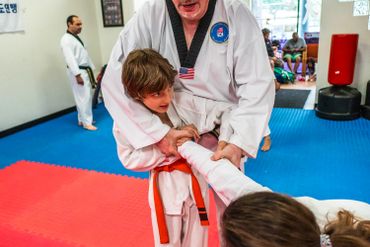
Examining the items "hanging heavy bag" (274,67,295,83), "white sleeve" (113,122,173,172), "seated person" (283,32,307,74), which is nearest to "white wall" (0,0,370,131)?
"hanging heavy bag" (274,67,295,83)

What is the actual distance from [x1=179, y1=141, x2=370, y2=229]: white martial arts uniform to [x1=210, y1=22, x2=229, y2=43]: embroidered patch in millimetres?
407

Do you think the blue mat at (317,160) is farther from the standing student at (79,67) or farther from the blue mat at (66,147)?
the standing student at (79,67)

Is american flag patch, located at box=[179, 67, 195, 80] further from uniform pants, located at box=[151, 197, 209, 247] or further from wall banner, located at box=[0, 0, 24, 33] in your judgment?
wall banner, located at box=[0, 0, 24, 33]

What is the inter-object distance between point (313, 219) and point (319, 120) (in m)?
4.23

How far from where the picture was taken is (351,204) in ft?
3.81

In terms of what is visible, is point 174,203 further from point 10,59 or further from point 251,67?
point 10,59

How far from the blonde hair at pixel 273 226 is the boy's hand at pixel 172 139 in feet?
1.42

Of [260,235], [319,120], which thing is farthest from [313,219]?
[319,120]

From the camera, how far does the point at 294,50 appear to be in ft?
28.3

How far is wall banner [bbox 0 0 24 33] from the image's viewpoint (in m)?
4.56

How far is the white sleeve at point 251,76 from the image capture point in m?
1.22

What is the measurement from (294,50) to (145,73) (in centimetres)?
822

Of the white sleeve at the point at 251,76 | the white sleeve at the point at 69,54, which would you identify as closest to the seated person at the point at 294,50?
the white sleeve at the point at 69,54

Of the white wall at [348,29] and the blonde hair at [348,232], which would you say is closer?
the blonde hair at [348,232]
